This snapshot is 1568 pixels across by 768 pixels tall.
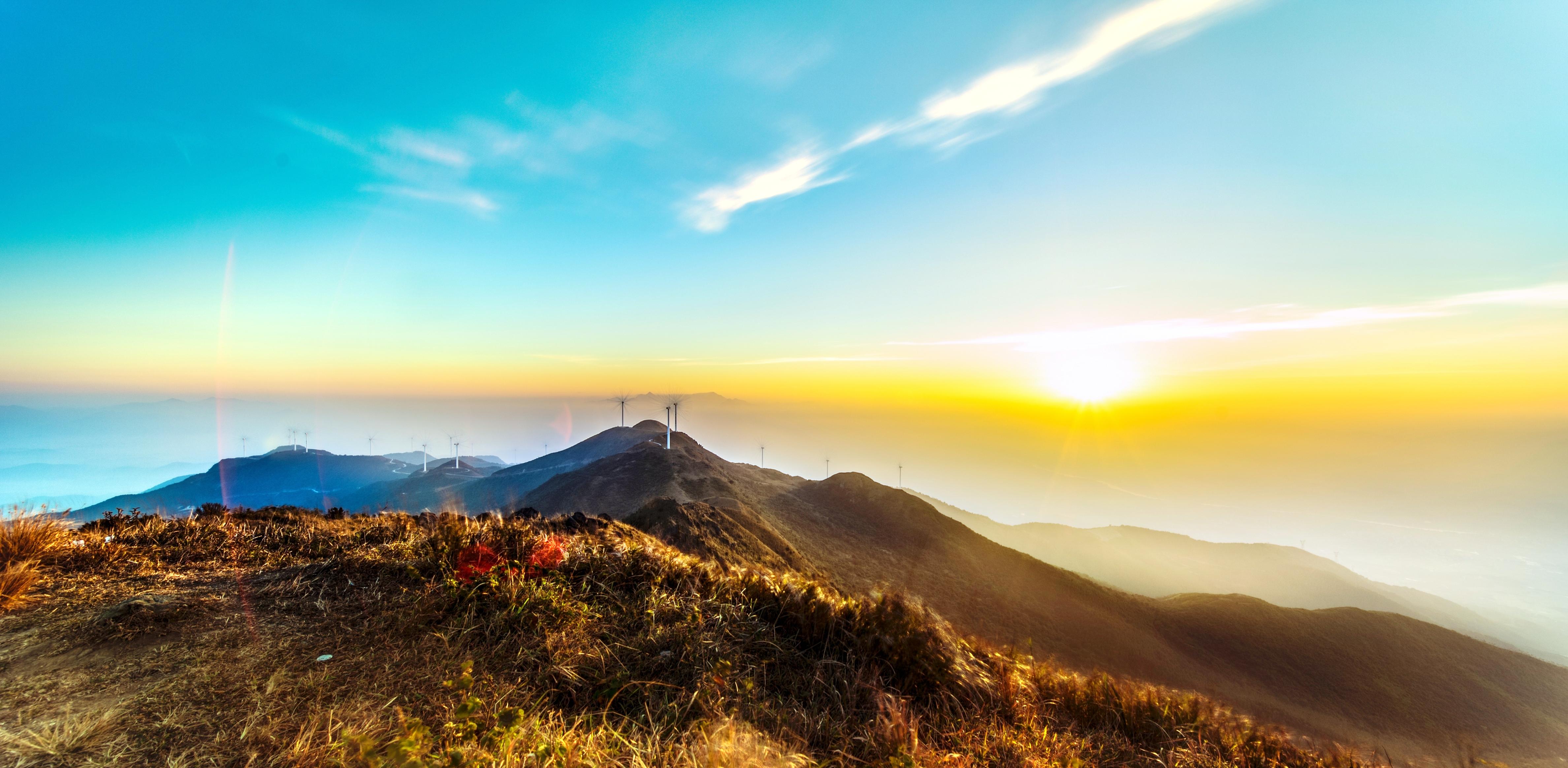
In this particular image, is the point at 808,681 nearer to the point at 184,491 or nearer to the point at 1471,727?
the point at 1471,727

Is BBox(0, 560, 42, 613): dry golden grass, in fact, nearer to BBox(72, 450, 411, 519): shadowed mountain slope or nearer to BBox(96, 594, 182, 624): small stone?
BBox(96, 594, 182, 624): small stone

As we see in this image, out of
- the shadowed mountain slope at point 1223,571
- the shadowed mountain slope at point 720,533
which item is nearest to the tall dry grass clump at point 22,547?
the shadowed mountain slope at point 720,533

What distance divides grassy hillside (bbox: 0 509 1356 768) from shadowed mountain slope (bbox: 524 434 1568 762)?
3343 centimetres

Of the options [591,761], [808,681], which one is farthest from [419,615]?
[808,681]

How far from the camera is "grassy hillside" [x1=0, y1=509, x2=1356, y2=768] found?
3.15m

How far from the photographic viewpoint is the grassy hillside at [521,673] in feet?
10.3

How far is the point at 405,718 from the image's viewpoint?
10.5 feet

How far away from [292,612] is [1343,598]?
543 feet

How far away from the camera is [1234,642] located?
47.2m

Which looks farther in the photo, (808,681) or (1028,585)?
(1028,585)

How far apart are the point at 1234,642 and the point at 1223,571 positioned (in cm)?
10885

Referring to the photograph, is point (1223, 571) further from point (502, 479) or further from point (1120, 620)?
point (502, 479)

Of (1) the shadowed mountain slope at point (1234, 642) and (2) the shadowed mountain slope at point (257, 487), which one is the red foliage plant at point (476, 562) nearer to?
(1) the shadowed mountain slope at point (1234, 642)

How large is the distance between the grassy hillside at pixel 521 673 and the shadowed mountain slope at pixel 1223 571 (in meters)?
115
